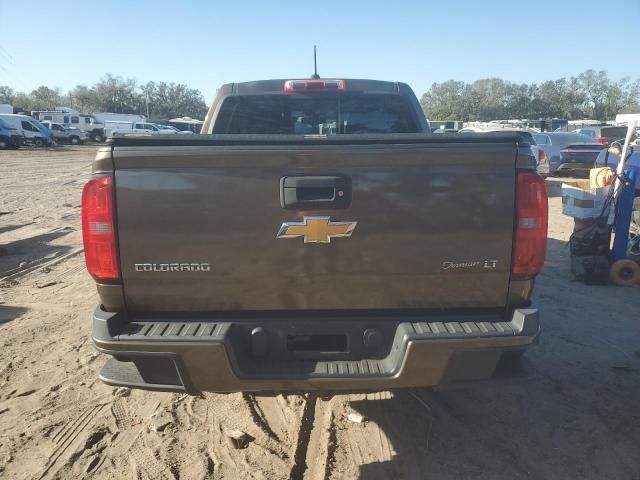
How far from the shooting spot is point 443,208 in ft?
8.27

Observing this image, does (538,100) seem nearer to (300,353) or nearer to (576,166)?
(576,166)

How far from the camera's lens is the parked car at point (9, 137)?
3447 centimetres

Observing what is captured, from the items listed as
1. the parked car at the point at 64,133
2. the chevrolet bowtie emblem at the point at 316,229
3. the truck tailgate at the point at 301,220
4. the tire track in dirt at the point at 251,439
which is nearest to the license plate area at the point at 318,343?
the truck tailgate at the point at 301,220

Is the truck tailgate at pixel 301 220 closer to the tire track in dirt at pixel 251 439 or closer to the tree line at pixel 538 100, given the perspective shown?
the tire track in dirt at pixel 251 439

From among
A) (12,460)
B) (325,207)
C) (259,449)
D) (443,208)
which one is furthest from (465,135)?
(12,460)

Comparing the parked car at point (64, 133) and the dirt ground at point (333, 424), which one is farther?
the parked car at point (64, 133)

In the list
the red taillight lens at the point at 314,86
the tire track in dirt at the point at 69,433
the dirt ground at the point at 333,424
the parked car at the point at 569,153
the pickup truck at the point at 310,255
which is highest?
the red taillight lens at the point at 314,86

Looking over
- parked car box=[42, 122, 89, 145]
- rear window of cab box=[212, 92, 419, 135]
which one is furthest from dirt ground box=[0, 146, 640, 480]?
parked car box=[42, 122, 89, 145]

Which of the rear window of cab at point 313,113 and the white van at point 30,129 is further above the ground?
the rear window of cab at point 313,113

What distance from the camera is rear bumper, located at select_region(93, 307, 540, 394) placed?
2.47 meters

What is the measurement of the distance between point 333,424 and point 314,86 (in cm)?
250

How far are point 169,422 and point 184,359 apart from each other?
1254 mm

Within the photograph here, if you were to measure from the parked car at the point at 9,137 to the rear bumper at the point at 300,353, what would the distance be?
37.9 metres

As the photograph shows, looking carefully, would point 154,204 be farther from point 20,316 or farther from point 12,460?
point 20,316
